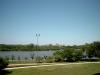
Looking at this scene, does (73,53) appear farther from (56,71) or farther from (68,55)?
(56,71)

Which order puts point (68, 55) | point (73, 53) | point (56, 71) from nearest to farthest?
1. point (56, 71)
2. point (68, 55)
3. point (73, 53)

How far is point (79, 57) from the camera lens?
50438mm

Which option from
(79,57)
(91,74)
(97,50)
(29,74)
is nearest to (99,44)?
(97,50)

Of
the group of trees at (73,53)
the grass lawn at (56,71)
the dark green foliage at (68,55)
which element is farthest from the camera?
the group of trees at (73,53)

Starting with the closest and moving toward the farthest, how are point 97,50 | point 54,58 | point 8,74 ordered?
point 8,74 < point 54,58 < point 97,50

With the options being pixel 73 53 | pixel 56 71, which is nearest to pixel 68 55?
pixel 73 53

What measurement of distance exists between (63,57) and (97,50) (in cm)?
1211

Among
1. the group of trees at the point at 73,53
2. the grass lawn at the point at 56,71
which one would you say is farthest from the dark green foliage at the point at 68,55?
the grass lawn at the point at 56,71

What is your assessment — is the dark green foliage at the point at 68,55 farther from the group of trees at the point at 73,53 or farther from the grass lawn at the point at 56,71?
the grass lawn at the point at 56,71

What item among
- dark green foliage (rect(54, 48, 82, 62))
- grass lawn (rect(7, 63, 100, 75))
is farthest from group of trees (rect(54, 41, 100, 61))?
grass lawn (rect(7, 63, 100, 75))

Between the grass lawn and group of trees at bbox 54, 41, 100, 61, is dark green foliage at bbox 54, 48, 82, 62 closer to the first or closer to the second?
group of trees at bbox 54, 41, 100, 61

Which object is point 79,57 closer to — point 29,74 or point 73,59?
point 73,59

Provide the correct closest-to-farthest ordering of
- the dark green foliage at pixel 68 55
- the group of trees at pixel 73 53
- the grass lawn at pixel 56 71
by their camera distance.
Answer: the grass lawn at pixel 56 71
the dark green foliage at pixel 68 55
the group of trees at pixel 73 53

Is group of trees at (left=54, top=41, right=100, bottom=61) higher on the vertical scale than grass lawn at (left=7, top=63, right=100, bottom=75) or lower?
higher
